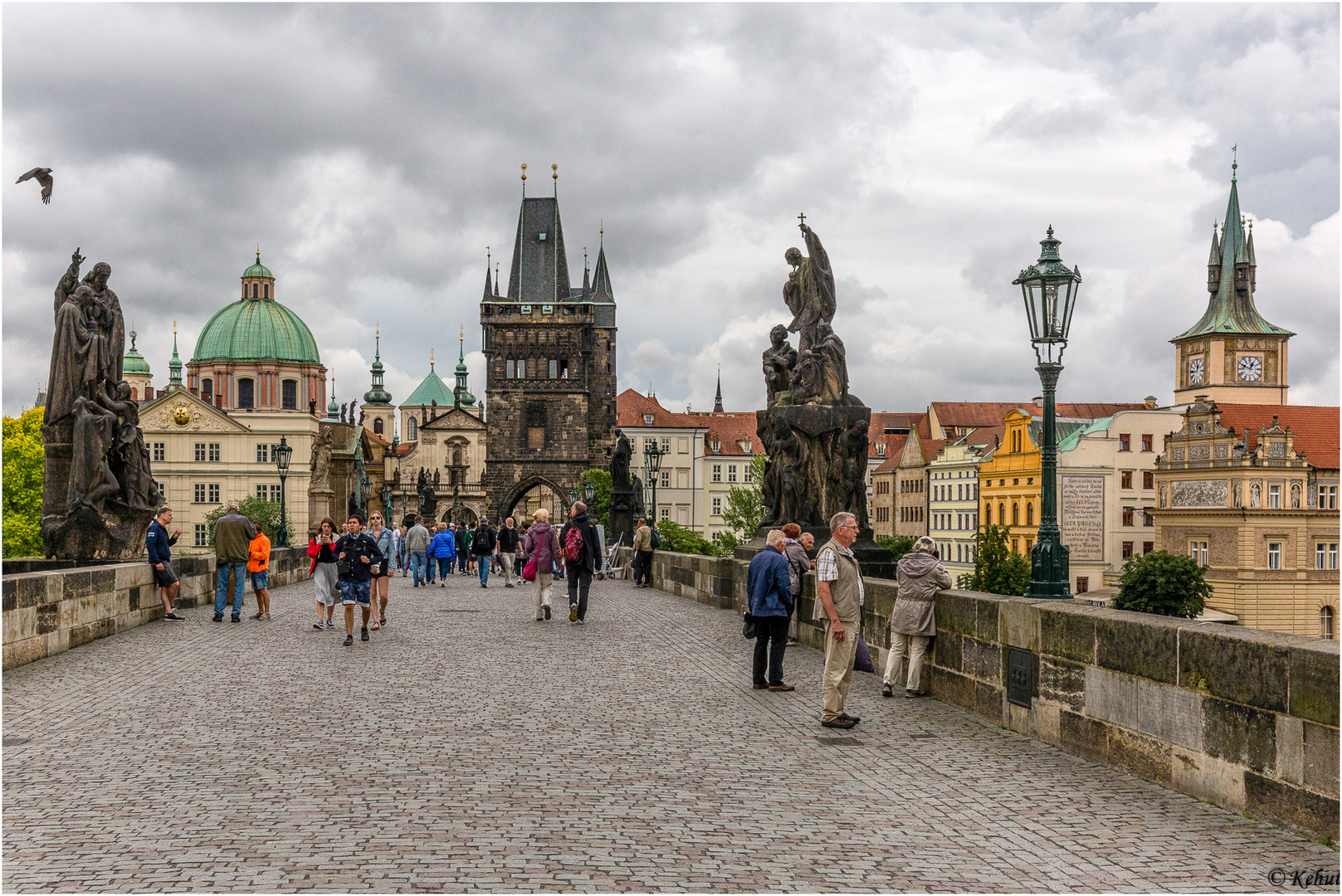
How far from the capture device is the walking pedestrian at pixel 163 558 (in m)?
16.8

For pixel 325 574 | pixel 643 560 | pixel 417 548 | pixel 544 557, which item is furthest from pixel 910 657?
pixel 417 548

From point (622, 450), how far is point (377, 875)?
30.5 meters

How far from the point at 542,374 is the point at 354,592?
3315 inches

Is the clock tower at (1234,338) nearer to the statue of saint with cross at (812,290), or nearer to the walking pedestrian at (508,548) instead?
the walking pedestrian at (508,548)

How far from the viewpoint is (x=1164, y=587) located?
51.1m

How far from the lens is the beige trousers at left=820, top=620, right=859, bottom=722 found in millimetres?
9195

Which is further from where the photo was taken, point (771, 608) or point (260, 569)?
point (260, 569)

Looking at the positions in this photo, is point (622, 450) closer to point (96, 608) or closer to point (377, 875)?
point (96, 608)

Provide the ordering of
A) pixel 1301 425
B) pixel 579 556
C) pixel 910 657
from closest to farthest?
pixel 910 657 < pixel 579 556 < pixel 1301 425

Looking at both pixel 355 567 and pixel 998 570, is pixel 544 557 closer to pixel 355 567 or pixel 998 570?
pixel 355 567

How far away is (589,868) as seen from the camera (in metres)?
5.52

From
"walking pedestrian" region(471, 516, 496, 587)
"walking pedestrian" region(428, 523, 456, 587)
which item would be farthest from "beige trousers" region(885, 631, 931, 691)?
"walking pedestrian" region(428, 523, 456, 587)

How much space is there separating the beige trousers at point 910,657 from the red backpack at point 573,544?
6.86 m

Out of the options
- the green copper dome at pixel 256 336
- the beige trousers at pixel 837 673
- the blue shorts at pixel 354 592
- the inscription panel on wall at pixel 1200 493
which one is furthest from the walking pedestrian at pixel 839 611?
the green copper dome at pixel 256 336
